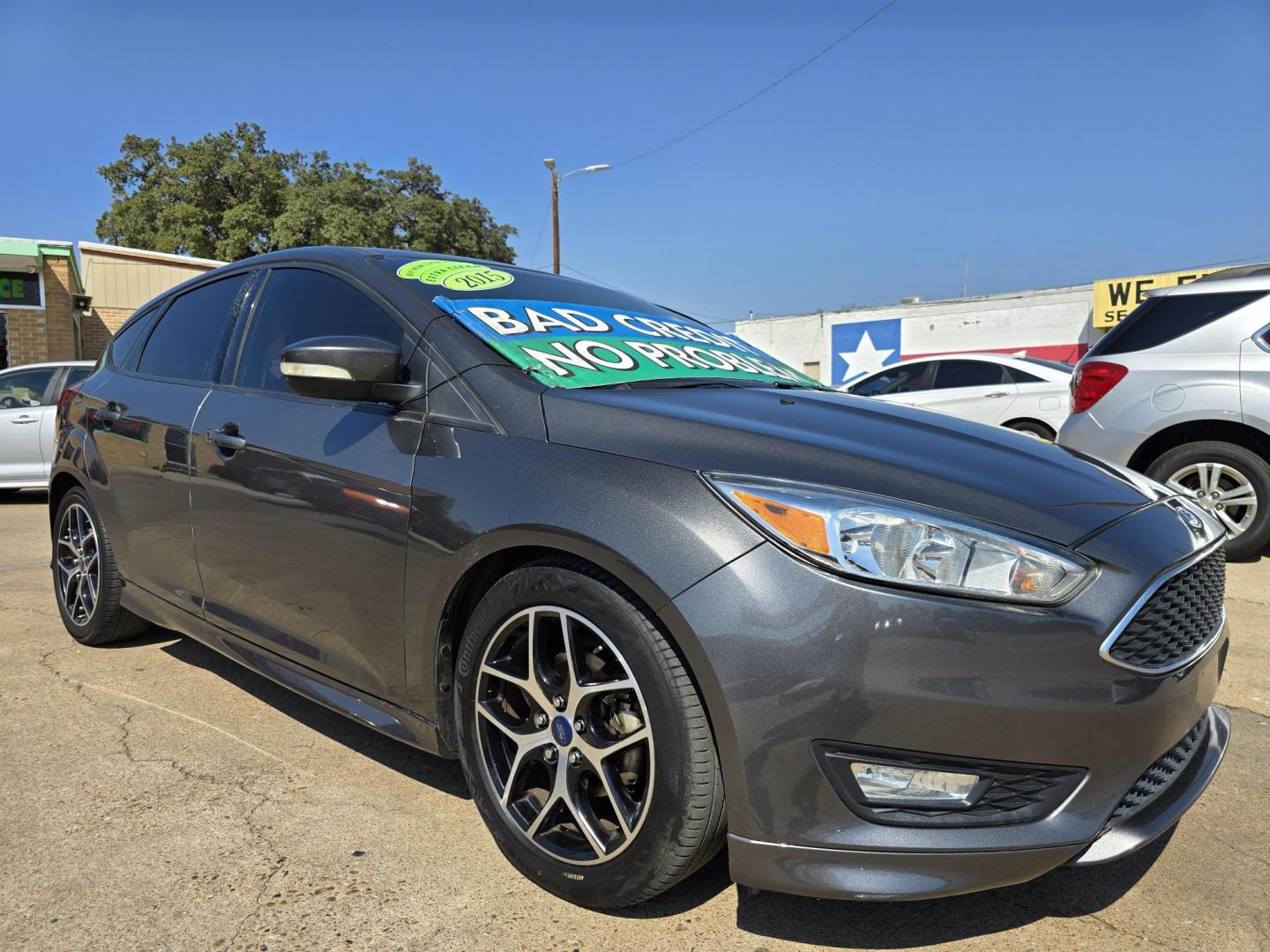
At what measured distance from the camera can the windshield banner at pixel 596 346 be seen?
2447 mm

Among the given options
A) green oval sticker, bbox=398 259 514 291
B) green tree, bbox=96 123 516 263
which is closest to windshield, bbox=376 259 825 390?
green oval sticker, bbox=398 259 514 291

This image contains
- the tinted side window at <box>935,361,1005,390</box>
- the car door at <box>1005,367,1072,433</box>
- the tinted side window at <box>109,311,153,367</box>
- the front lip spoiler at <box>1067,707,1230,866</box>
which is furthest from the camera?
the tinted side window at <box>935,361,1005,390</box>

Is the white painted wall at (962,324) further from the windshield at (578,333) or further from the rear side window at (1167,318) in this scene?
the windshield at (578,333)

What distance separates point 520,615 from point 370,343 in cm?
83

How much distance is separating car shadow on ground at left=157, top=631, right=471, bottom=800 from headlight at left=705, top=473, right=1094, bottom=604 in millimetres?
1391

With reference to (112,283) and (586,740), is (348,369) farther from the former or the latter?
(112,283)

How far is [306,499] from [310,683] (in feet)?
1.77

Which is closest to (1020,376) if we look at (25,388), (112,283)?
(25,388)

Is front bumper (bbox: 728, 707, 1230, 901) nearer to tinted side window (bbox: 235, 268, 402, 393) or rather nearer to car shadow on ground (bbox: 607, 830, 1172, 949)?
car shadow on ground (bbox: 607, 830, 1172, 949)

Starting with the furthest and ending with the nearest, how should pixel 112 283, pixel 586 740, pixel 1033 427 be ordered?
pixel 112 283
pixel 1033 427
pixel 586 740

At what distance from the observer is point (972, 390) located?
976cm

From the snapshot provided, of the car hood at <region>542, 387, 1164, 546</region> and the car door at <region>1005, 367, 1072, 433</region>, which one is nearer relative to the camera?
the car hood at <region>542, 387, 1164, 546</region>

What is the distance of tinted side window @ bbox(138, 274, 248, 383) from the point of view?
3283mm

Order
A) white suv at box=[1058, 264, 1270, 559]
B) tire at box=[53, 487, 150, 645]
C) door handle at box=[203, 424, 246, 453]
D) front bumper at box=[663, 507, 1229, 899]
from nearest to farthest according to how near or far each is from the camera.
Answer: front bumper at box=[663, 507, 1229, 899], door handle at box=[203, 424, 246, 453], tire at box=[53, 487, 150, 645], white suv at box=[1058, 264, 1270, 559]
